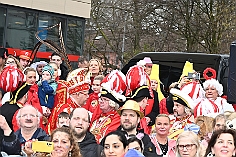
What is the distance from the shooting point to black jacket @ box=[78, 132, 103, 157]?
616 cm

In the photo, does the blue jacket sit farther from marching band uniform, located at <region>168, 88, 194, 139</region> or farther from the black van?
the black van

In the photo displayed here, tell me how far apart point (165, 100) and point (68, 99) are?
1.64 meters

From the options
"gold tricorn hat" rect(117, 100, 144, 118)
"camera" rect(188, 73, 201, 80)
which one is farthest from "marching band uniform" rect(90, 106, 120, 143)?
"camera" rect(188, 73, 201, 80)

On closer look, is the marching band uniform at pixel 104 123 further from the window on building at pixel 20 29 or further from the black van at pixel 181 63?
the window on building at pixel 20 29

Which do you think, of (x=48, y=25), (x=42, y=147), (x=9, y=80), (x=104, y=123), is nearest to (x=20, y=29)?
(x=48, y=25)

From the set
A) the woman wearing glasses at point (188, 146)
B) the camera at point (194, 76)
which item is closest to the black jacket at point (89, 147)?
the woman wearing glasses at point (188, 146)

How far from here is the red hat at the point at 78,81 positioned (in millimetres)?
8164

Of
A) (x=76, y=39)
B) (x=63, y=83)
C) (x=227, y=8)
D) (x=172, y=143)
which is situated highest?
(x=227, y=8)

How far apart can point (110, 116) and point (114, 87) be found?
1.24ft

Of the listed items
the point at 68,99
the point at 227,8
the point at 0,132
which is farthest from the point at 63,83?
the point at 227,8

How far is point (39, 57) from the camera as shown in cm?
1639

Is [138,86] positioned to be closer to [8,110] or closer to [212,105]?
[212,105]

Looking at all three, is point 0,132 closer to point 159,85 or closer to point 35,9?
point 159,85

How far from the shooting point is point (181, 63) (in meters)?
11.2
